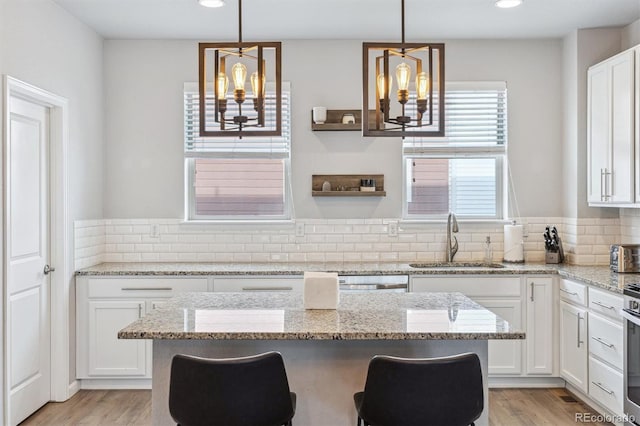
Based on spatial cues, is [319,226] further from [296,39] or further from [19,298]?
[19,298]

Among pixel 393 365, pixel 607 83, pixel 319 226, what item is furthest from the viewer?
pixel 319 226

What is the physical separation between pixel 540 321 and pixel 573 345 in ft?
0.95

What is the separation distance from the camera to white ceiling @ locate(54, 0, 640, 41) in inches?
148

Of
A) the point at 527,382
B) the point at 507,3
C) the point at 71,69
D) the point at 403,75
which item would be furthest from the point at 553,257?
the point at 71,69

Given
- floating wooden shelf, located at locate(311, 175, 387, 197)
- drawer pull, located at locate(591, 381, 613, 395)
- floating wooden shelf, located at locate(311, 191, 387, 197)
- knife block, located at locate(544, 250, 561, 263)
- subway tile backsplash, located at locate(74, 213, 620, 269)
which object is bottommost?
drawer pull, located at locate(591, 381, 613, 395)

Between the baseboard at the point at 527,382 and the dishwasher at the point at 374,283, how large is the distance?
104 centimetres

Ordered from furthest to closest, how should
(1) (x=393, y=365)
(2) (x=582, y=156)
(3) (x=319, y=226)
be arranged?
(3) (x=319, y=226), (2) (x=582, y=156), (1) (x=393, y=365)

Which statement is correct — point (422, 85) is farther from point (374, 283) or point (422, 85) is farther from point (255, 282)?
point (255, 282)

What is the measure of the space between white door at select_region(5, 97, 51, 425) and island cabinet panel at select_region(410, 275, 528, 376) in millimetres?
2647

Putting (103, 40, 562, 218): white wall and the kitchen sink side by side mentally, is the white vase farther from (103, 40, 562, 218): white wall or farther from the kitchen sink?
the kitchen sink

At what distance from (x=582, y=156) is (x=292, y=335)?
3242mm

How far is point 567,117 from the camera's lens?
445 centimetres

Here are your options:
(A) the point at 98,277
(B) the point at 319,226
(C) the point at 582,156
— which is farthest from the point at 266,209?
(C) the point at 582,156

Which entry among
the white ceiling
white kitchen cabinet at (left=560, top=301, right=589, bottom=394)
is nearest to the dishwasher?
white kitchen cabinet at (left=560, top=301, right=589, bottom=394)
